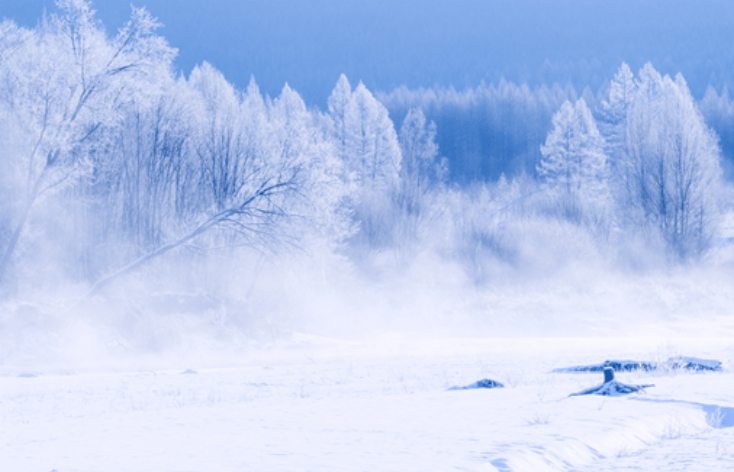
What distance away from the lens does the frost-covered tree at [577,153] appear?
55.7 m

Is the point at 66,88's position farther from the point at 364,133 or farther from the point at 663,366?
the point at 364,133

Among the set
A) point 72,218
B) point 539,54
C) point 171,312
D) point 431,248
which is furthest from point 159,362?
point 539,54

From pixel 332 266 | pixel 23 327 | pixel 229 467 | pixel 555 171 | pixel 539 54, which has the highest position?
pixel 539 54

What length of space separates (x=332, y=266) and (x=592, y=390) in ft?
78.0

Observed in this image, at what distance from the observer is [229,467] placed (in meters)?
4.89

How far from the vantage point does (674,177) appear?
40.0 metres

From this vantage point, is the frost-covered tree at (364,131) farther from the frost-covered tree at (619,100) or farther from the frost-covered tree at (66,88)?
→ the frost-covered tree at (66,88)

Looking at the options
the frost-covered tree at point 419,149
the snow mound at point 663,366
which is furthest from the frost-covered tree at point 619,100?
the snow mound at point 663,366

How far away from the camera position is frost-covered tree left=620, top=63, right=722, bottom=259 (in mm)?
39656

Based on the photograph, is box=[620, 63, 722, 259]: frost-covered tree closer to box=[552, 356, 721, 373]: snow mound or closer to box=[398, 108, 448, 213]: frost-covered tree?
box=[398, 108, 448, 213]: frost-covered tree

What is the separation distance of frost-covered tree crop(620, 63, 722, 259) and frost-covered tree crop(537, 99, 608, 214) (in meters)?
13.2

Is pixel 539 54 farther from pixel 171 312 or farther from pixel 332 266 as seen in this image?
pixel 171 312

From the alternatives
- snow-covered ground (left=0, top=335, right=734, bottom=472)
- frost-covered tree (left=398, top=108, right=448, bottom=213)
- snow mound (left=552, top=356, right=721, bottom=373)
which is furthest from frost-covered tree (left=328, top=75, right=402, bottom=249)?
snow-covered ground (left=0, top=335, right=734, bottom=472)

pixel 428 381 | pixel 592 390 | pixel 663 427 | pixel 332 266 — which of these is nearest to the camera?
pixel 663 427
